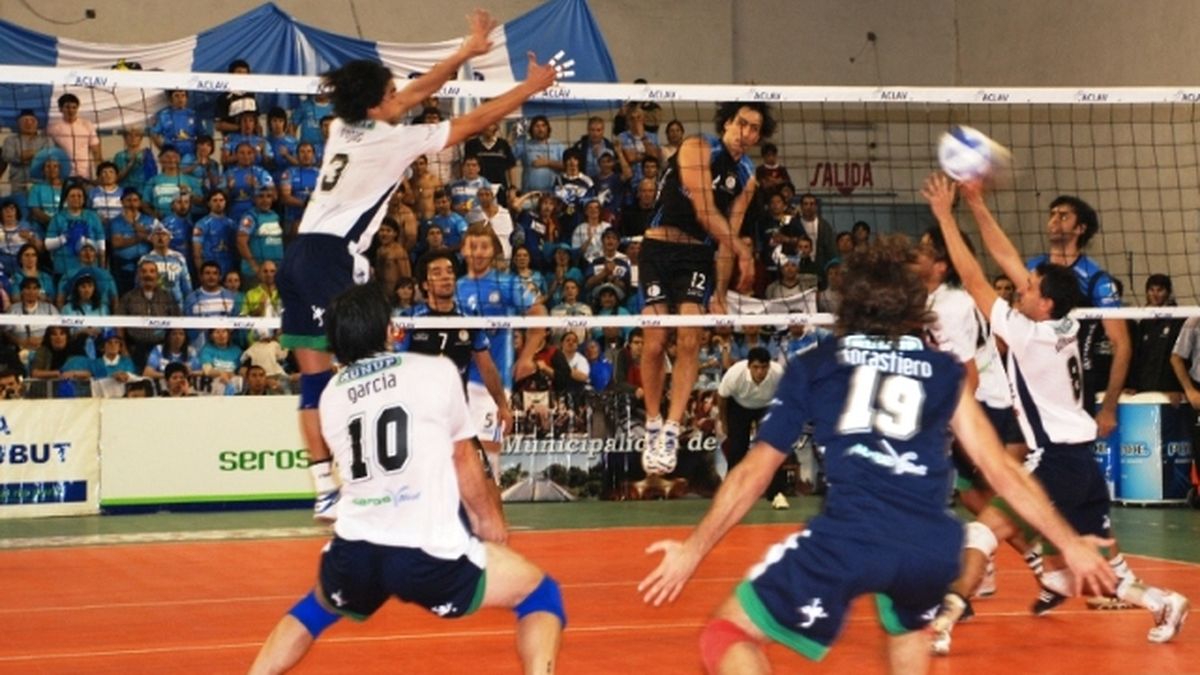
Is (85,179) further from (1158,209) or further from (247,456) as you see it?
(1158,209)

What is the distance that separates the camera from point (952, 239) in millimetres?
7820

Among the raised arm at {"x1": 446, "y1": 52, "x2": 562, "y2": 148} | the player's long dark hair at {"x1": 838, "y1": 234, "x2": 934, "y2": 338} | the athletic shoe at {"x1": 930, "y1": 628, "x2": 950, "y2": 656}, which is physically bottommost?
the athletic shoe at {"x1": 930, "y1": 628, "x2": 950, "y2": 656}

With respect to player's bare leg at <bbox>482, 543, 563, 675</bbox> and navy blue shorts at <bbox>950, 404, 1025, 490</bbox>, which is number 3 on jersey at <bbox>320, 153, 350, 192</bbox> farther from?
navy blue shorts at <bbox>950, 404, 1025, 490</bbox>

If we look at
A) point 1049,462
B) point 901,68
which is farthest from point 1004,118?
point 1049,462

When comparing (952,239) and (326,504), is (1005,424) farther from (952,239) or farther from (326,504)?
(326,504)

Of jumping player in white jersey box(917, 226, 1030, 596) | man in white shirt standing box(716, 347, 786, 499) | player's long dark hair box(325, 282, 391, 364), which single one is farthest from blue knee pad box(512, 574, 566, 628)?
man in white shirt standing box(716, 347, 786, 499)

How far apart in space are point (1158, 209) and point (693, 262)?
11.7 m

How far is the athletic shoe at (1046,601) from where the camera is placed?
8.93m

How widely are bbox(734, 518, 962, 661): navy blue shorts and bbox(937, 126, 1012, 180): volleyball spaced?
3.42m

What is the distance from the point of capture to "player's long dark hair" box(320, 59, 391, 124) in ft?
27.8

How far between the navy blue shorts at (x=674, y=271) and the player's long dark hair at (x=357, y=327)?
5.46 m

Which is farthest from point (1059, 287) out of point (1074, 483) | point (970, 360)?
point (970, 360)

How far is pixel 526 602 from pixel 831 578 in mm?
1551

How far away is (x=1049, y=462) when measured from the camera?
861 centimetres
